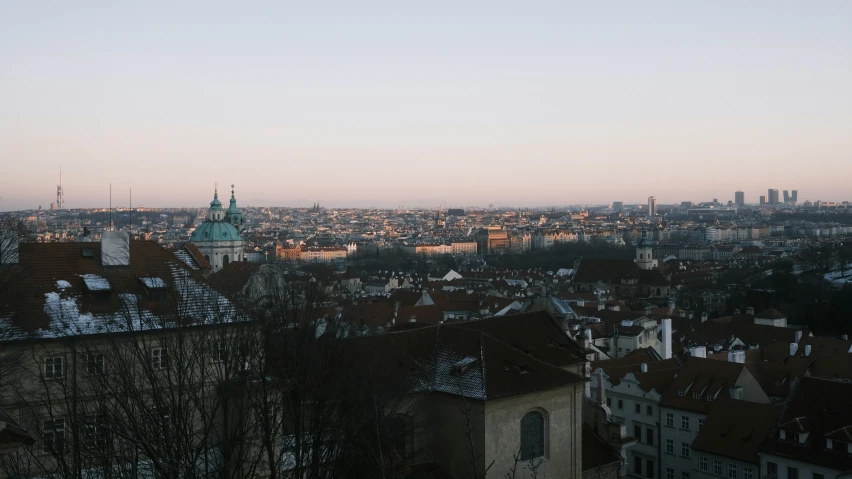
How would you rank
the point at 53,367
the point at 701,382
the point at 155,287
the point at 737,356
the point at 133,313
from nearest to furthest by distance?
the point at 53,367
the point at 133,313
the point at 155,287
the point at 701,382
the point at 737,356

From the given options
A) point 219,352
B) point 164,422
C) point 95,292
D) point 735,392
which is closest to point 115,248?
point 95,292

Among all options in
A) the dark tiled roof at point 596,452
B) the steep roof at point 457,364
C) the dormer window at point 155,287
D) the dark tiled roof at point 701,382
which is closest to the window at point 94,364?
the dormer window at point 155,287

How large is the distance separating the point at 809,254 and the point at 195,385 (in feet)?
326

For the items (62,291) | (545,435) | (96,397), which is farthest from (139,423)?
(545,435)

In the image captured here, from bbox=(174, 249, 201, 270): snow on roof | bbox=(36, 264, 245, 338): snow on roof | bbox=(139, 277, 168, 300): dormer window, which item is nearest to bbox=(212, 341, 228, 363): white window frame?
bbox=(36, 264, 245, 338): snow on roof

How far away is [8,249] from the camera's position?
1945 cm

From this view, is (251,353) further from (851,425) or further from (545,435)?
(851,425)

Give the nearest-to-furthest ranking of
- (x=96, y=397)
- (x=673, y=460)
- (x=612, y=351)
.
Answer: (x=96, y=397)
(x=673, y=460)
(x=612, y=351)

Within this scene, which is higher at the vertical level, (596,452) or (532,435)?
(532,435)

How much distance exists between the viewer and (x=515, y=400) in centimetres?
2136

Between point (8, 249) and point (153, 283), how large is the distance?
3615 mm

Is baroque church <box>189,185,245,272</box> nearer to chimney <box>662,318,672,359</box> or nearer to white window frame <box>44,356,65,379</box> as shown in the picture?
chimney <box>662,318,672,359</box>

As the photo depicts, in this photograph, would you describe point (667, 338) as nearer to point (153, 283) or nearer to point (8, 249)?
point (153, 283)

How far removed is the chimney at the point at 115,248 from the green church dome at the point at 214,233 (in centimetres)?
7202
